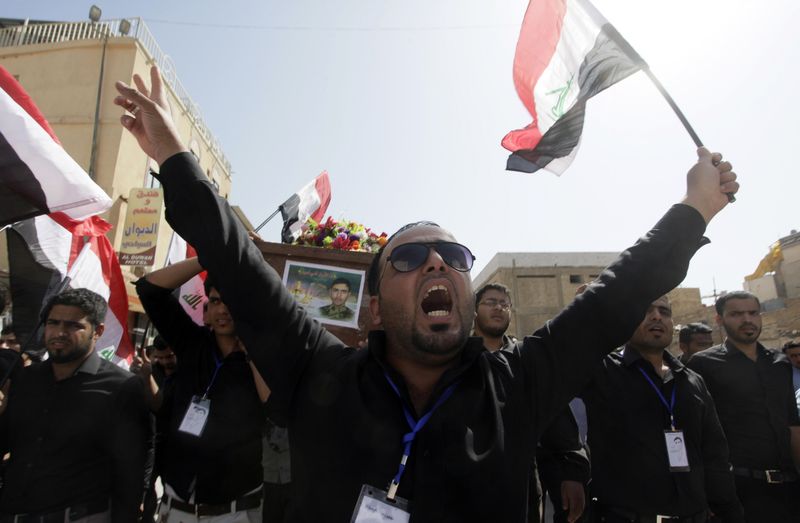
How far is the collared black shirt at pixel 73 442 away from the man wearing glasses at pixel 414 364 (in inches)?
73.6

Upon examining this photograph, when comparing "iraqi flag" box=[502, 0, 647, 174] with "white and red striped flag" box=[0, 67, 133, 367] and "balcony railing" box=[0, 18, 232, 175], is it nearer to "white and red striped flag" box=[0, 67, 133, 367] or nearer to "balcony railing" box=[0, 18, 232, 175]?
"white and red striped flag" box=[0, 67, 133, 367]

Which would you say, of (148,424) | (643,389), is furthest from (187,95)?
(643,389)

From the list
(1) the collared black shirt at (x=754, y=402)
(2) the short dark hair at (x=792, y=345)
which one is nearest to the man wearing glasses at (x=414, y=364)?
(1) the collared black shirt at (x=754, y=402)

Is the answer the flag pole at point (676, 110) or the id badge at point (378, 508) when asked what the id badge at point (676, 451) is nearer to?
the flag pole at point (676, 110)

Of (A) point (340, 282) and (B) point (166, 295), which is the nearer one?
(B) point (166, 295)

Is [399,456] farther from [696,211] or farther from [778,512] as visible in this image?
[778,512]

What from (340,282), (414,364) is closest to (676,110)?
(414,364)

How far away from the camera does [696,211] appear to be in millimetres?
1549

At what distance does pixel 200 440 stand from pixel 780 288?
127ft

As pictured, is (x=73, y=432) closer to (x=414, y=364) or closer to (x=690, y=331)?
(x=414, y=364)

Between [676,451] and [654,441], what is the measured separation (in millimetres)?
123

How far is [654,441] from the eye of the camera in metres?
2.89

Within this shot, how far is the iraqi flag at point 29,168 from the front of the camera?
274cm

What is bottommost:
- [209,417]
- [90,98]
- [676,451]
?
[676,451]
